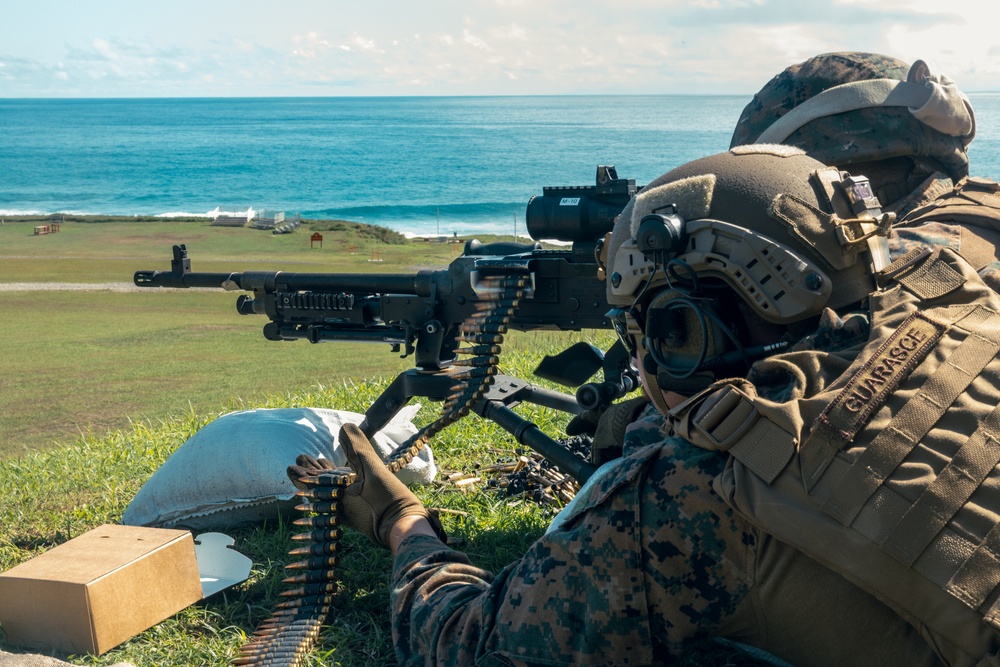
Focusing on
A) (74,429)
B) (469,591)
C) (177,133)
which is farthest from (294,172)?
(469,591)

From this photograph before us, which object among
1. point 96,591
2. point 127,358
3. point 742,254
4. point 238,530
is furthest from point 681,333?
point 127,358

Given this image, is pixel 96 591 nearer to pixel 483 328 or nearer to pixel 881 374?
pixel 483 328

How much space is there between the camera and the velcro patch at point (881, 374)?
1.98 m

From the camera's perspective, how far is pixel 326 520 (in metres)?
3.93

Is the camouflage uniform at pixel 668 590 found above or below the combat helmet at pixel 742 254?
below

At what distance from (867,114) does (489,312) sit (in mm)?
2056

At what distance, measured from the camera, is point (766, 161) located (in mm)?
2469

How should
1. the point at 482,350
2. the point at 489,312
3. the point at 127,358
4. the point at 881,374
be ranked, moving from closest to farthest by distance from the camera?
the point at 881,374 → the point at 482,350 → the point at 489,312 → the point at 127,358

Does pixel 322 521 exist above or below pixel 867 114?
below

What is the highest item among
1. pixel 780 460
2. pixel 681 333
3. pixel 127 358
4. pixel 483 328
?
pixel 681 333

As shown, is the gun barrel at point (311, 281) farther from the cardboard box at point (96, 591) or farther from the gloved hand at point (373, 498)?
the cardboard box at point (96, 591)

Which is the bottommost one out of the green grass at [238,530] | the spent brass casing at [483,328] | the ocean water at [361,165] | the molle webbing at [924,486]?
the ocean water at [361,165]

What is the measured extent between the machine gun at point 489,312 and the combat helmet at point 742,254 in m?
1.98

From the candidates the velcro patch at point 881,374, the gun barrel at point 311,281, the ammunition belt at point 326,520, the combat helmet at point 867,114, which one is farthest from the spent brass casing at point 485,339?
the velcro patch at point 881,374
